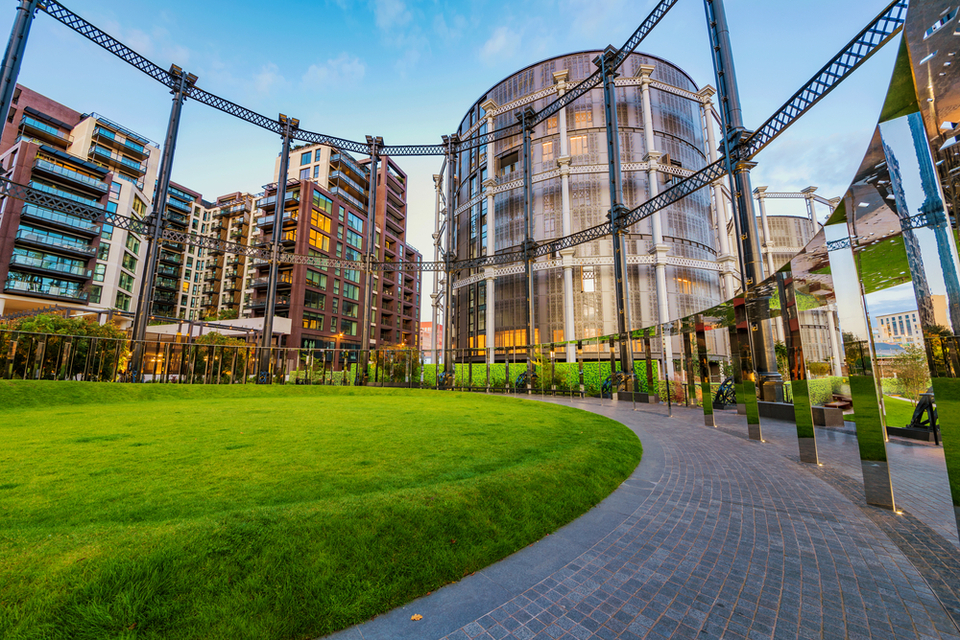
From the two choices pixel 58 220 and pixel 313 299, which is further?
pixel 313 299

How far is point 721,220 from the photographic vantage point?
36750 millimetres

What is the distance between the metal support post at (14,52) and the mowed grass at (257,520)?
17577 millimetres

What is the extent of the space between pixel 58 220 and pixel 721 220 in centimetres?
7559

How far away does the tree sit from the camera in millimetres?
9617

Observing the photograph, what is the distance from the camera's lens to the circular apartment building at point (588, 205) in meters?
35.2

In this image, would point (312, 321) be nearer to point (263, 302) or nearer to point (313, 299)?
point (313, 299)

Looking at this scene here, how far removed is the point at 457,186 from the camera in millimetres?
49188

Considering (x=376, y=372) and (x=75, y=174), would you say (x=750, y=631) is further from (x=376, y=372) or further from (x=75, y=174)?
(x=75, y=174)

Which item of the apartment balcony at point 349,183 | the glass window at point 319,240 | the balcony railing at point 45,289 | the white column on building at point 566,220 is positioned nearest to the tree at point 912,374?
the white column on building at point 566,220

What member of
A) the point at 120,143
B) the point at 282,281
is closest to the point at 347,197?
the point at 282,281

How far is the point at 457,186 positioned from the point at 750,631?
5124 cm

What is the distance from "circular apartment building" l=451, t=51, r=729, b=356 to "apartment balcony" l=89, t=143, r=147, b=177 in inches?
2206

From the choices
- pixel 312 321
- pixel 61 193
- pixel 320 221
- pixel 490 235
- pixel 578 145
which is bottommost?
pixel 312 321

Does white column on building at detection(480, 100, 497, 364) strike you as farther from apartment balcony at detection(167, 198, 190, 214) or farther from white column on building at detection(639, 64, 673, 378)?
apartment balcony at detection(167, 198, 190, 214)
